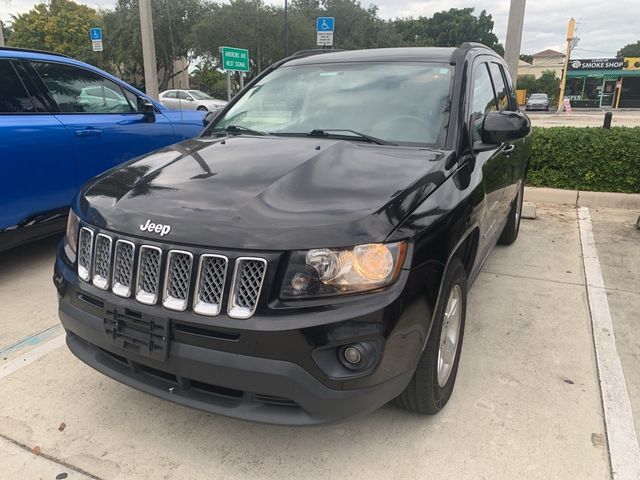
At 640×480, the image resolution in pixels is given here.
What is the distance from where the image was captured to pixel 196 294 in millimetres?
1979

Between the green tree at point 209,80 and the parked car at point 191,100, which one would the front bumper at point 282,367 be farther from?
the green tree at point 209,80

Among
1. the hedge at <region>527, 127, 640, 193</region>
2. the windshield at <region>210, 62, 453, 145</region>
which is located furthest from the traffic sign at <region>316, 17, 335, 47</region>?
the windshield at <region>210, 62, 453, 145</region>

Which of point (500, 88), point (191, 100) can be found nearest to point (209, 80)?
point (191, 100)

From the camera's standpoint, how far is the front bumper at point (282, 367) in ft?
6.21

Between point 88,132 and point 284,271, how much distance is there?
11.4 ft

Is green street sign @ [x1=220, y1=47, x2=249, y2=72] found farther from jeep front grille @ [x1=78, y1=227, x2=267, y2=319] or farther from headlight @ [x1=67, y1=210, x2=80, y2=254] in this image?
jeep front grille @ [x1=78, y1=227, x2=267, y2=319]

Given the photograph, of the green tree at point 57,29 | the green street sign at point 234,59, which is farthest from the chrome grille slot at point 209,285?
the green tree at point 57,29

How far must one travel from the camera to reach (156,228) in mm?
2072

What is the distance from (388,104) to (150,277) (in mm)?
1743

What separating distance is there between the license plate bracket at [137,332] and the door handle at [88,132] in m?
2.92

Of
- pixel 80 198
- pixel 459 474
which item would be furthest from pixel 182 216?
pixel 459 474

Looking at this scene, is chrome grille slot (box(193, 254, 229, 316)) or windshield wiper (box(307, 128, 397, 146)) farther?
windshield wiper (box(307, 128, 397, 146))

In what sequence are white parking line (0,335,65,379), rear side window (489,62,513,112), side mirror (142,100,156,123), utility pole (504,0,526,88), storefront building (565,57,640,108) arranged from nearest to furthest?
white parking line (0,335,65,379), rear side window (489,62,513,112), side mirror (142,100,156,123), utility pole (504,0,526,88), storefront building (565,57,640,108)

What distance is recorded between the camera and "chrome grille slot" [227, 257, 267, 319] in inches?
75.7
